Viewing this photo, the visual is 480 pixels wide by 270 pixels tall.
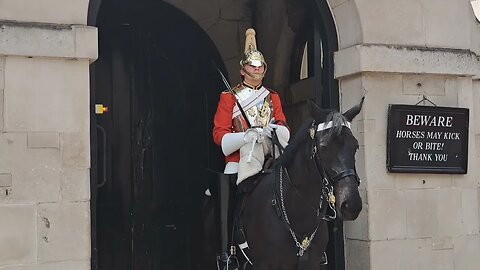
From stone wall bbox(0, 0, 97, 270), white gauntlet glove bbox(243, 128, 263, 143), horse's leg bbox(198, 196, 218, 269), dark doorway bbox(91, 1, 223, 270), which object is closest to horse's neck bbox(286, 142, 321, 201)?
white gauntlet glove bbox(243, 128, 263, 143)

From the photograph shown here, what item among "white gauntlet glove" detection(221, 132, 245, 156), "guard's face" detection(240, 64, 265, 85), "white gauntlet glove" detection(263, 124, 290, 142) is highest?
"guard's face" detection(240, 64, 265, 85)

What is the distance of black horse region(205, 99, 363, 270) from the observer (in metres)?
4.76

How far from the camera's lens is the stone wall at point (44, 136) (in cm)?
516

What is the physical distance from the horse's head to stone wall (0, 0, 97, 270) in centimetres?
173

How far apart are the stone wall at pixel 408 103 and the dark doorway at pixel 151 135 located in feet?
6.48

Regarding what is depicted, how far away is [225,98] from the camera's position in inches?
243

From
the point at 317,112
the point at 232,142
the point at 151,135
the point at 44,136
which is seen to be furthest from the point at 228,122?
the point at 151,135

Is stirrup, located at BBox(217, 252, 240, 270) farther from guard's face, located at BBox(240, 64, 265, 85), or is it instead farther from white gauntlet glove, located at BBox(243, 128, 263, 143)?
guard's face, located at BBox(240, 64, 265, 85)

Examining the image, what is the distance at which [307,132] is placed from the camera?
511 centimetres

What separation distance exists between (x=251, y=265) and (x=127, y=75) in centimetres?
319

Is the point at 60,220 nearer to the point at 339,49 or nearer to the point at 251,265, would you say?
the point at 251,265

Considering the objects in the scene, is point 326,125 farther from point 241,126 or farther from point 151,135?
point 151,135

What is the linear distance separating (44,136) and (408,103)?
3.25 meters

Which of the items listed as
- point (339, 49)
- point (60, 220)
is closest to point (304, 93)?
point (339, 49)
